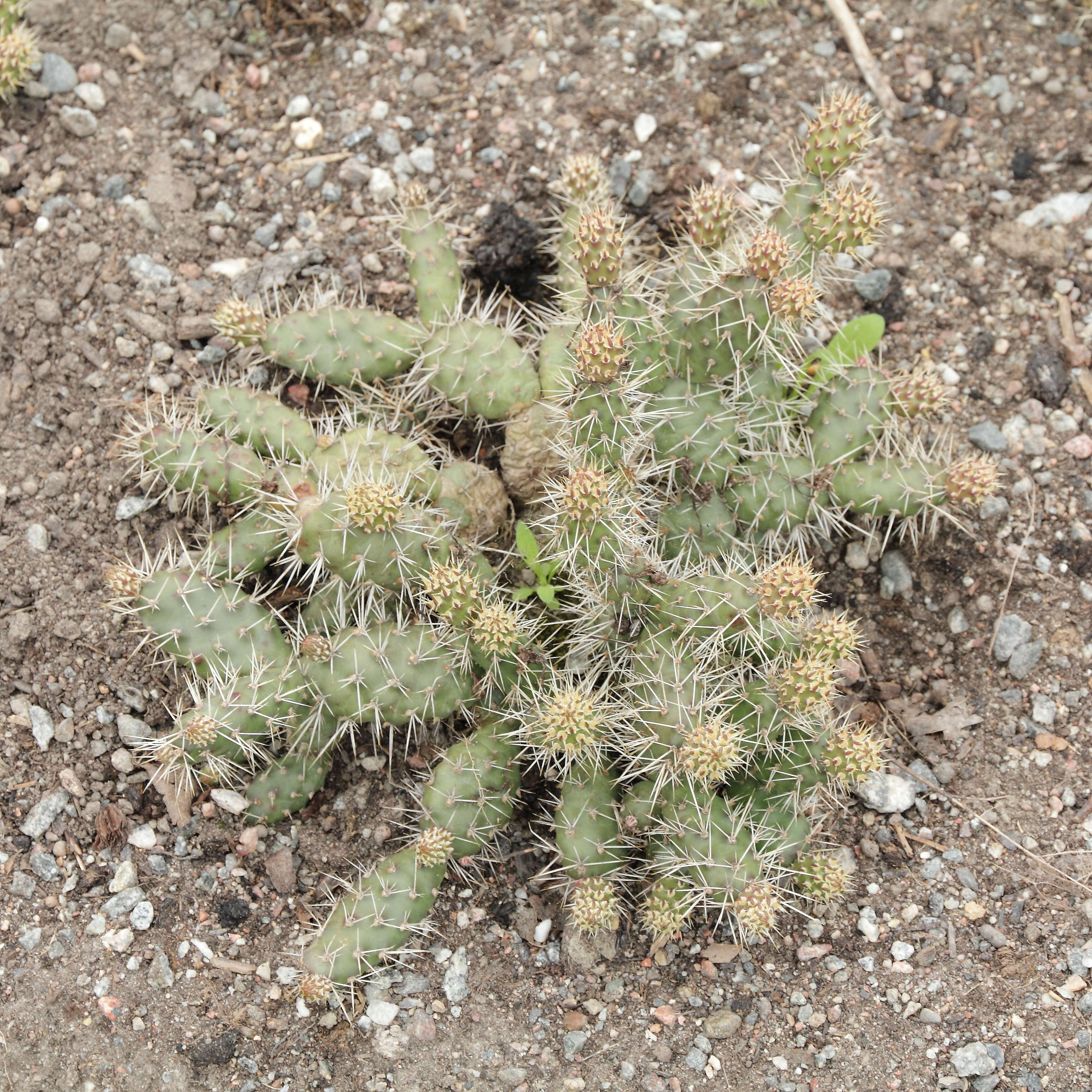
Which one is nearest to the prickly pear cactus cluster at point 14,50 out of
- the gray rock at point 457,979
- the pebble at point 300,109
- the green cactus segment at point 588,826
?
the pebble at point 300,109

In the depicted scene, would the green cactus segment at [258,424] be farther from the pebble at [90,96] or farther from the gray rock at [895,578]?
the gray rock at [895,578]

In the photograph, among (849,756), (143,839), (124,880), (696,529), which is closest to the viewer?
(849,756)

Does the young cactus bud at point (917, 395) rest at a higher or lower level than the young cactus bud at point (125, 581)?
higher

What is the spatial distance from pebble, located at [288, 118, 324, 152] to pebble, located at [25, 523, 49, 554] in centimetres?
198

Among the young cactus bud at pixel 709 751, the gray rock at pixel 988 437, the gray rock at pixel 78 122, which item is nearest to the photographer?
the young cactus bud at pixel 709 751

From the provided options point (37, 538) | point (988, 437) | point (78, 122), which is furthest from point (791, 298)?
point (78, 122)

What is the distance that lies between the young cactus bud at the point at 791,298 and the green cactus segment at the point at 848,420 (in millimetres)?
502

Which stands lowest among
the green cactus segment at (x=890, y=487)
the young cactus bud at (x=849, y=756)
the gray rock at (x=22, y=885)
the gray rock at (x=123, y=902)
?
the gray rock at (x=123, y=902)

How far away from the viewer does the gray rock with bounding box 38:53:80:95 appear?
4.32 meters

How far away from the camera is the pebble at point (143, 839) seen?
3.26 metres

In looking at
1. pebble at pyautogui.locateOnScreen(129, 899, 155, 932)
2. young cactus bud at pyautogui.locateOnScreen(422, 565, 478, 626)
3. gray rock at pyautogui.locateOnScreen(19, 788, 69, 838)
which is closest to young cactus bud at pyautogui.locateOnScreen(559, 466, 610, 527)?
young cactus bud at pyautogui.locateOnScreen(422, 565, 478, 626)

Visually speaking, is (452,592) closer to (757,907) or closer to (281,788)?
(281,788)

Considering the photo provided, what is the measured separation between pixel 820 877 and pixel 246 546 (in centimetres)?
209

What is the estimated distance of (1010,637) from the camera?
3594 millimetres
